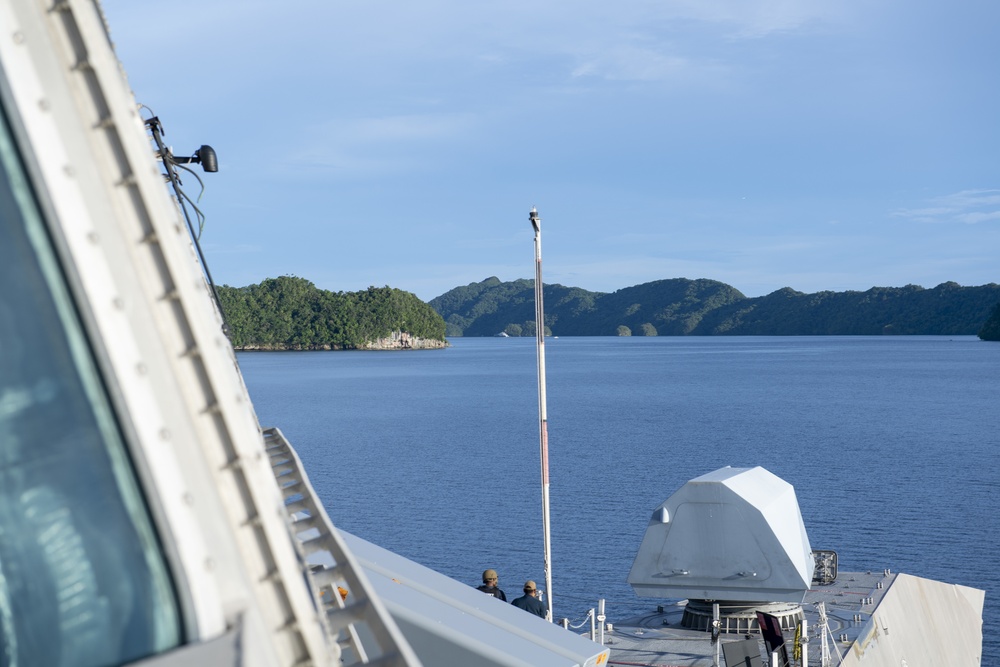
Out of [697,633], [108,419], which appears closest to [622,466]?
[697,633]

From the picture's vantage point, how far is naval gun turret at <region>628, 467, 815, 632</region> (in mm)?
19141

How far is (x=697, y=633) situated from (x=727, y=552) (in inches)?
75.1

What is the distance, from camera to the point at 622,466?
63.4 meters

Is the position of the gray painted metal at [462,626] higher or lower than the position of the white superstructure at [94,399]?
lower

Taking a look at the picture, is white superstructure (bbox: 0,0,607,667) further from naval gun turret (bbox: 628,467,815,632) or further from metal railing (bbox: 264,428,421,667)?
naval gun turret (bbox: 628,467,815,632)

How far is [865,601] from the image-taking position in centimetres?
2289

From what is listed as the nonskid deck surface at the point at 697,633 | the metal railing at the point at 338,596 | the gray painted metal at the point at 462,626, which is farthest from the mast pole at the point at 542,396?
the metal railing at the point at 338,596

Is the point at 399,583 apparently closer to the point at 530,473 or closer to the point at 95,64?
the point at 95,64

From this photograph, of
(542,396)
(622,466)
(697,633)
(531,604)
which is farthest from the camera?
(622,466)

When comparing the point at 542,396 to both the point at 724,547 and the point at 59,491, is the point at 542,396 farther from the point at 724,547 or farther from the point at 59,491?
the point at 59,491

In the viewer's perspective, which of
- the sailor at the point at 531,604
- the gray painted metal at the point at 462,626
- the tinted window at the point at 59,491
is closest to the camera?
the tinted window at the point at 59,491

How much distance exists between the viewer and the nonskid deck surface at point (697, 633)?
18.0 m

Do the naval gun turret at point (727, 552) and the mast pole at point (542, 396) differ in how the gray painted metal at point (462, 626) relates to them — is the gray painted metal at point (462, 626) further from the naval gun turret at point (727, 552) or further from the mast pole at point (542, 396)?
the naval gun turret at point (727, 552)

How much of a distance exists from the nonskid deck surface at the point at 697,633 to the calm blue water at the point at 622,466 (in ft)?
27.6
